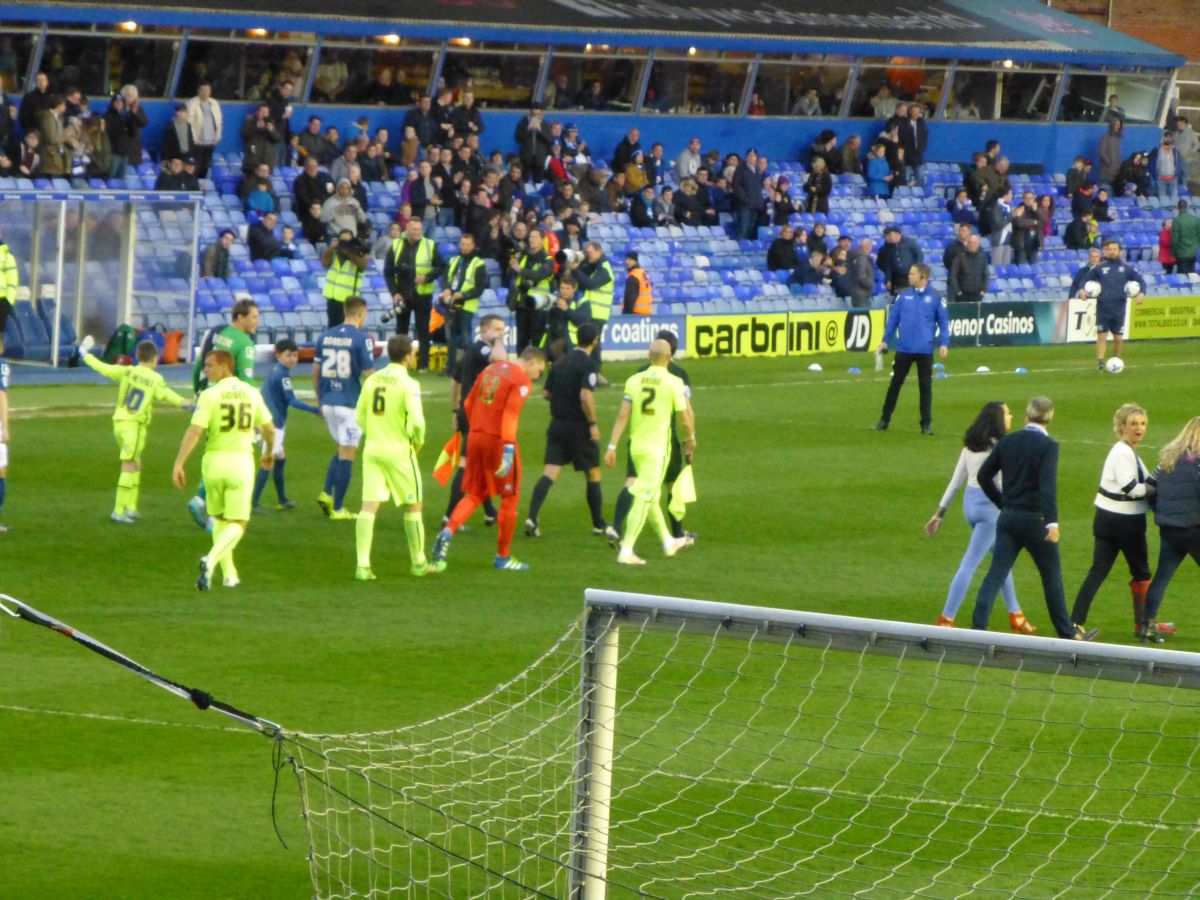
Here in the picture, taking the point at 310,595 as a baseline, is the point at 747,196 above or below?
above

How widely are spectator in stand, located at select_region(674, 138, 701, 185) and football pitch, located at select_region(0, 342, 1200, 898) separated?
12559mm

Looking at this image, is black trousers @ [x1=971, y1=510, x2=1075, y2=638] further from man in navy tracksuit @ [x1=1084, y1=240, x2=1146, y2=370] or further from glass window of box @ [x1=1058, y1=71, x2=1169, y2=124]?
glass window of box @ [x1=1058, y1=71, x2=1169, y2=124]

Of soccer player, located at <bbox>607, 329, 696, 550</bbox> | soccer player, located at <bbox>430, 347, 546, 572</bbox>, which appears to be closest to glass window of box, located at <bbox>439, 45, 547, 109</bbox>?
soccer player, located at <bbox>607, 329, 696, 550</bbox>

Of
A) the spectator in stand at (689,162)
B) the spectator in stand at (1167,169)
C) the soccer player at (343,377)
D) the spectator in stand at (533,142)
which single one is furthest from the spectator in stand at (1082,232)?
the soccer player at (343,377)

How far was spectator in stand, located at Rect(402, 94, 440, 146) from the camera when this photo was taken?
3388 cm

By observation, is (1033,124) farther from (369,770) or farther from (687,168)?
(369,770)

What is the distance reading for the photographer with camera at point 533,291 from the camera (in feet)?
86.1

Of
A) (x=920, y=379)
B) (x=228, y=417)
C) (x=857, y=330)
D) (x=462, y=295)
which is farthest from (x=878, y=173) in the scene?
(x=228, y=417)

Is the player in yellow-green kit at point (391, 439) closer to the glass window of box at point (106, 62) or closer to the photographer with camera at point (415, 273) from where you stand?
the photographer with camera at point (415, 273)

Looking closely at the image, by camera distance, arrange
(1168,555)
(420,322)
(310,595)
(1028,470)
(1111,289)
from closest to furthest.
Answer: (1028,470) < (1168,555) < (310,595) < (420,322) < (1111,289)

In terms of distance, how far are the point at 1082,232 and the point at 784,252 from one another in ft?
28.2

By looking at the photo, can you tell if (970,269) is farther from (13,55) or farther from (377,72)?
(13,55)

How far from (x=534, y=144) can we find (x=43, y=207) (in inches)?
403

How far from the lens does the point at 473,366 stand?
1689cm
